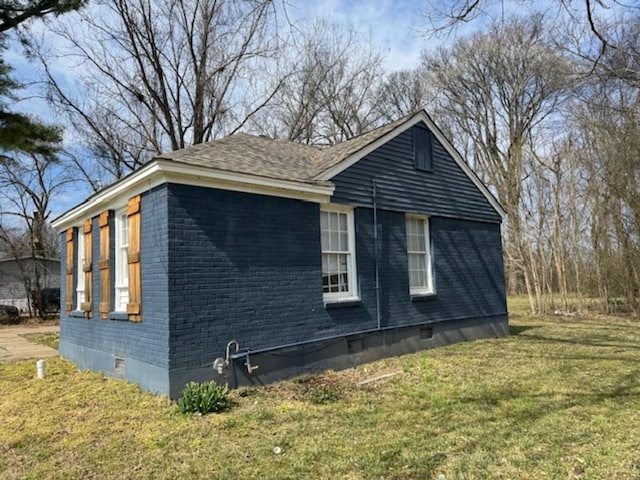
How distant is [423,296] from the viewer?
32.3 ft

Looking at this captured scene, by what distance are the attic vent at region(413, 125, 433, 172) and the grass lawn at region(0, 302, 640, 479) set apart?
15.0ft

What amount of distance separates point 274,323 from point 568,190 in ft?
48.3

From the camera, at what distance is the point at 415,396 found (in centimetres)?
623

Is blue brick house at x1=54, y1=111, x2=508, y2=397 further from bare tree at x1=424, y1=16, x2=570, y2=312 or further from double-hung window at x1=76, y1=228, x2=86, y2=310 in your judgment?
bare tree at x1=424, y1=16, x2=570, y2=312

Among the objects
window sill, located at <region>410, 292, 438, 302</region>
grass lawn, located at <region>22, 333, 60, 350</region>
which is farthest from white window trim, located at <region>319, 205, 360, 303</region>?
grass lawn, located at <region>22, 333, 60, 350</region>

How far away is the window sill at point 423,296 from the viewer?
971cm

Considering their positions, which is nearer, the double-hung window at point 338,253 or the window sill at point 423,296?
the double-hung window at point 338,253

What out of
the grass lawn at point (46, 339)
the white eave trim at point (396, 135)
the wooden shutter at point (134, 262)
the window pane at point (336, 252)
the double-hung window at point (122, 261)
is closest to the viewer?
the wooden shutter at point (134, 262)

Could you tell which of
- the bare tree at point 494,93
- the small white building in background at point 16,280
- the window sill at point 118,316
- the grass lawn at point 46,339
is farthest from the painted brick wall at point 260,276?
the small white building in background at point 16,280

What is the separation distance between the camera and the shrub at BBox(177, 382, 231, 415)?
565cm

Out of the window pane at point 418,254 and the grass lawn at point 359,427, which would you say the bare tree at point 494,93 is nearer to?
the window pane at point 418,254

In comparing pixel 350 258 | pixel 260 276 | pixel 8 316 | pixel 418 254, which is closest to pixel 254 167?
pixel 260 276

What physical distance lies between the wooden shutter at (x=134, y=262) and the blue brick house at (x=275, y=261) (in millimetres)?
31

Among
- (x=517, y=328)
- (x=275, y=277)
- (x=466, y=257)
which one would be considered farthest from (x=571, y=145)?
(x=275, y=277)
